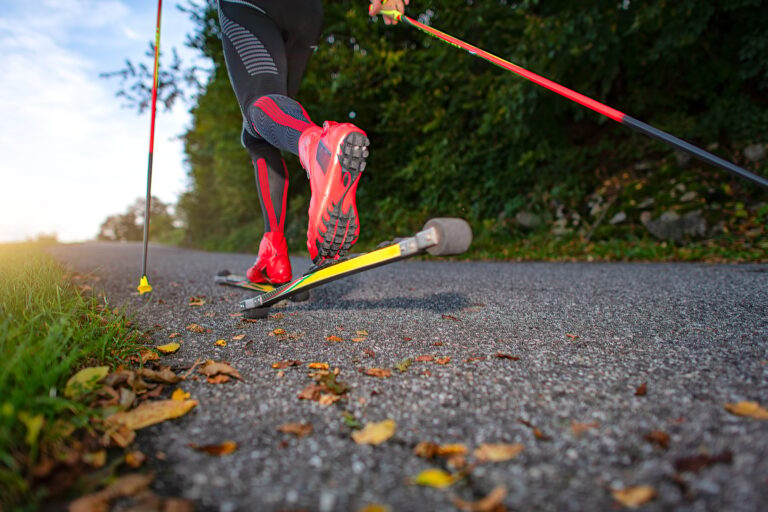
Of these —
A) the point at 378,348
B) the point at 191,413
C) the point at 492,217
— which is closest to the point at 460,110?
the point at 492,217

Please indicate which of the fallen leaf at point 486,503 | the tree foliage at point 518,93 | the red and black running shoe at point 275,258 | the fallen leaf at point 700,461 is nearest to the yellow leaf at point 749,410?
the fallen leaf at point 700,461

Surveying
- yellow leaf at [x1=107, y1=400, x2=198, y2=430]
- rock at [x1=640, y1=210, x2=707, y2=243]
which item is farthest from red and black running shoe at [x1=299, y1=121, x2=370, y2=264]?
rock at [x1=640, y1=210, x2=707, y2=243]

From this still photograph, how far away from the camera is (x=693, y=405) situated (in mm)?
1007

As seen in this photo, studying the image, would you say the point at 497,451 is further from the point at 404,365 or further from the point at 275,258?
the point at 275,258

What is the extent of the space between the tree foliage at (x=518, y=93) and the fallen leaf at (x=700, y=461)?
214 inches

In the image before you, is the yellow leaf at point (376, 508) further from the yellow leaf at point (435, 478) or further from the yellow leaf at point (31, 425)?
the yellow leaf at point (31, 425)

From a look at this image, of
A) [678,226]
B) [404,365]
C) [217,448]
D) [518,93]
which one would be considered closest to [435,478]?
[217,448]

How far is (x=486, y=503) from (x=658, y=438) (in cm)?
41

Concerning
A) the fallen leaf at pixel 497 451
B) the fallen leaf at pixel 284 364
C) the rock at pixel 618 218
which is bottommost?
the fallen leaf at pixel 497 451

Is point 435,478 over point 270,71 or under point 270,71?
under

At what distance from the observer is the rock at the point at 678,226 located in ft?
17.5

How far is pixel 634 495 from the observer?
72cm

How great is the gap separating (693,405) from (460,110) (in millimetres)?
7153

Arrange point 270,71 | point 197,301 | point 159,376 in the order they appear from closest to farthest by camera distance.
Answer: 1. point 159,376
2. point 270,71
3. point 197,301
